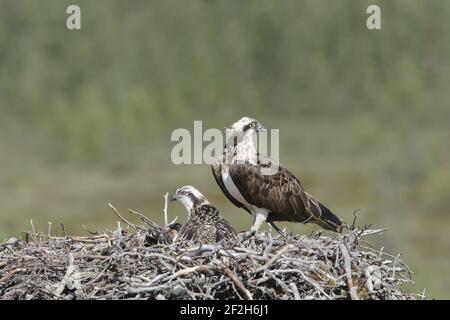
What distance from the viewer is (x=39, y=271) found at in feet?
25.0

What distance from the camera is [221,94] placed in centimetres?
6894

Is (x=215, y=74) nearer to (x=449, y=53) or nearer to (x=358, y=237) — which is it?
(x=449, y=53)

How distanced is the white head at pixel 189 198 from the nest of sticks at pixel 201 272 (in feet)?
4.90

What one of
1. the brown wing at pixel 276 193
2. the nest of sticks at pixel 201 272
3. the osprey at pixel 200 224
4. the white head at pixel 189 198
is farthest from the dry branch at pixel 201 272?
the brown wing at pixel 276 193

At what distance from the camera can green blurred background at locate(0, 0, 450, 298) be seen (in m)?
53.5

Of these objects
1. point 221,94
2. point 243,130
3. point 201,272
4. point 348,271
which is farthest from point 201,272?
point 221,94

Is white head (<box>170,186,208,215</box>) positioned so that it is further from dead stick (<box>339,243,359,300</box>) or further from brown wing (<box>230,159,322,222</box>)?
dead stick (<box>339,243,359,300</box>)

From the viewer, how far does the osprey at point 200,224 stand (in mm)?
8523

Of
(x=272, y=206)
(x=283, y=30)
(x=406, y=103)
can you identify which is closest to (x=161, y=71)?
(x=283, y=30)

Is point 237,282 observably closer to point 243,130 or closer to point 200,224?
point 200,224

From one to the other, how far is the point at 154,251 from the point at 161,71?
63450 mm

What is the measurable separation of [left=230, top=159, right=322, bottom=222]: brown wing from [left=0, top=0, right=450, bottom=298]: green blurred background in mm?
36984

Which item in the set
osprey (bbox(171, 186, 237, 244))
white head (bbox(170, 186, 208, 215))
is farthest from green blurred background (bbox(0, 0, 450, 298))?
osprey (bbox(171, 186, 237, 244))
